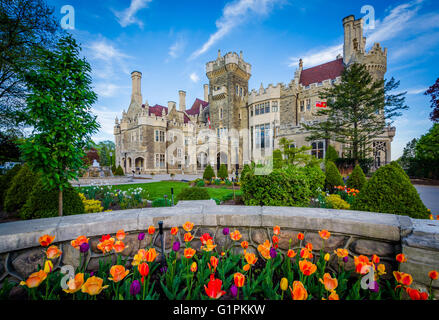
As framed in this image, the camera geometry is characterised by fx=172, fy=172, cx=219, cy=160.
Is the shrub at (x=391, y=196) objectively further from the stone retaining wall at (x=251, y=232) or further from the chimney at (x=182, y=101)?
the chimney at (x=182, y=101)

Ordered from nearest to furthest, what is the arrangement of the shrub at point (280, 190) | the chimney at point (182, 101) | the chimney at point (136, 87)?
the shrub at point (280, 190)
the chimney at point (136, 87)
the chimney at point (182, 101)

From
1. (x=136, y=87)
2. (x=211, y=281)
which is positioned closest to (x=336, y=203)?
(x=211, y=281)

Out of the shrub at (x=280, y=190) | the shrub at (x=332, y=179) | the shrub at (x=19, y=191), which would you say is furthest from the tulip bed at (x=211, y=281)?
the shrub at (x=332, y=179)

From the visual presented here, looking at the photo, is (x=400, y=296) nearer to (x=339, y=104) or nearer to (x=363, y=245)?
(x=363, y=245)

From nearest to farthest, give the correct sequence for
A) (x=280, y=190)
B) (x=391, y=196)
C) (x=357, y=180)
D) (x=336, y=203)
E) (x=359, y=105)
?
(x=391, y=196) → (x=280, y=190) → (x=336, y=203) → (x=357, y=180) → (x=359, y=105)

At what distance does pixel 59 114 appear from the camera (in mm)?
3297

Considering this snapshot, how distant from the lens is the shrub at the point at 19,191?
14.0ft

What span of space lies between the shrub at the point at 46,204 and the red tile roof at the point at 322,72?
2610 cm

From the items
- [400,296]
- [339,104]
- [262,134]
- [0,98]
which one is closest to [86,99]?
[400,296]

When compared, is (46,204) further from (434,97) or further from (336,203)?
(434,97)

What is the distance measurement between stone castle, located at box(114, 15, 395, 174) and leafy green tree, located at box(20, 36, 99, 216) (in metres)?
15.2

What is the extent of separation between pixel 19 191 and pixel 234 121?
916 inches
